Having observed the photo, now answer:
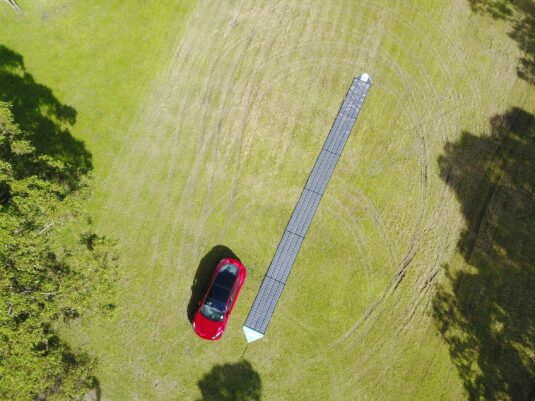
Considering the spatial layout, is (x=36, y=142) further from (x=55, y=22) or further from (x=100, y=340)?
(x=100, y=340)

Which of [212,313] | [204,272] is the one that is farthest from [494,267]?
[204,272]

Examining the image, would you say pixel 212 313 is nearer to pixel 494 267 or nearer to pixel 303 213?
pixel 303 213

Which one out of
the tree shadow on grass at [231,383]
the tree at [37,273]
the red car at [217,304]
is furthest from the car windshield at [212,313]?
the tree at [37,273]

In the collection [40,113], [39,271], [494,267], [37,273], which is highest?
[494,267]

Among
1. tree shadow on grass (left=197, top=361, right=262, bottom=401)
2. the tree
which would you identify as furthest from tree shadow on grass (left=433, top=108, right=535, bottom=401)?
the tree

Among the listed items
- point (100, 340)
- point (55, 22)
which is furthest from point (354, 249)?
point (55, 22)

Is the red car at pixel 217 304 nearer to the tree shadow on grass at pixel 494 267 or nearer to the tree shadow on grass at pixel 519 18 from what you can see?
the tree shadow on grass at pixel 494 267
